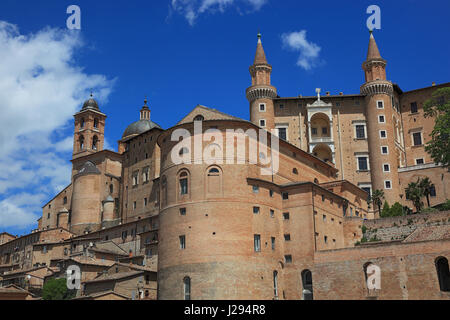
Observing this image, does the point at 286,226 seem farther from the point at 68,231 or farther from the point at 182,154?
the point at 68,231

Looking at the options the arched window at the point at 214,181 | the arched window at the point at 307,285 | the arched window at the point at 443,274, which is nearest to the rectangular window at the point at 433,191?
the arched window at the point at 443,274

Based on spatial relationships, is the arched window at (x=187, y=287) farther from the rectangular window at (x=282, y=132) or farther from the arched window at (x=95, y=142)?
the arched window at (x=95, y=142)

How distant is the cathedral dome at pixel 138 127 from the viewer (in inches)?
3193

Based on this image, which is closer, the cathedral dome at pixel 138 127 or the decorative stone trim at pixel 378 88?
the decorative stone trim at pixel 378 88

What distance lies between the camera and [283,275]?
43.5 m

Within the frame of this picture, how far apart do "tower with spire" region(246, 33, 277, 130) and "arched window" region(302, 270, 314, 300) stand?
2742 centimetres

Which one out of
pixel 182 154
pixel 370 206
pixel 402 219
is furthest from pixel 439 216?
pixel 182 154

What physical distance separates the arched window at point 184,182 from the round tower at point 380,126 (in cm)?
2860

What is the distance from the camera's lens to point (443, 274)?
38812 mm

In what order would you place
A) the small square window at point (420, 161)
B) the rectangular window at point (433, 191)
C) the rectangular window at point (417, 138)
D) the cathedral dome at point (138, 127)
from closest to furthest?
the rectangular window at point (433, 191) < the small square window at point (420, 161) < the rectangular window at point (417, 138) < the cathedral dome at point (138, 127)

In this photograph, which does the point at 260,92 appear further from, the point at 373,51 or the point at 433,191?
the point at 433,191

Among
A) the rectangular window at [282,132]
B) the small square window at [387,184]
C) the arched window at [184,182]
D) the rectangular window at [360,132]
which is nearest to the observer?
the arched window at [184,182]

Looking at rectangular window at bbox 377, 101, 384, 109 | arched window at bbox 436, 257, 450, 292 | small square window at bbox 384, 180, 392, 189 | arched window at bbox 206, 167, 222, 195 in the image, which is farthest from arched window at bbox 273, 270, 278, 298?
rectangular window at bbox 377, 101, 384, 109

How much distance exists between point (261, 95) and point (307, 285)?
3077cm
